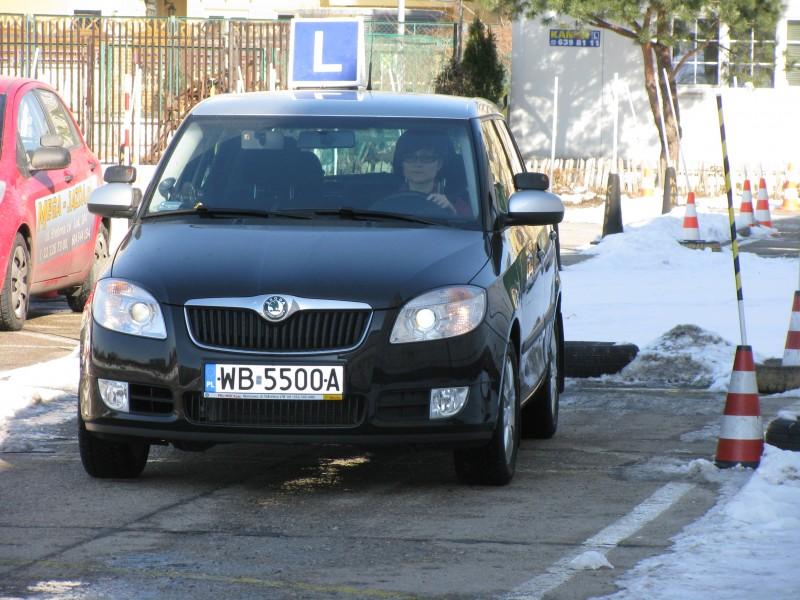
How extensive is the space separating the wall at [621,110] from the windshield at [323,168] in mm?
25985

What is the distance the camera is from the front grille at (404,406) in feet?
21.1

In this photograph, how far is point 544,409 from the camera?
27.1 feet

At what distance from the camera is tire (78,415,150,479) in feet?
22.7

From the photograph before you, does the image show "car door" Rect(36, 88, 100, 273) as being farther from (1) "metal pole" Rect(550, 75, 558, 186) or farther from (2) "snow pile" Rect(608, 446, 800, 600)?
(1) "metal pole" Rect(550, 75, 558, 186)

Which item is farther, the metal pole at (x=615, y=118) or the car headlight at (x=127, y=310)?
the metal pole at (x=615, y=118)

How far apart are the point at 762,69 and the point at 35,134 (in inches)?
872

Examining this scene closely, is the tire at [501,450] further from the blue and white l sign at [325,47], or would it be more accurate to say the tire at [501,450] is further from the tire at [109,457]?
the blue and white l sign at [325,47]

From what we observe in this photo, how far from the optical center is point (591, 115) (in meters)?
34.2

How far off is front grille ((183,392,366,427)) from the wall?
89.9ft

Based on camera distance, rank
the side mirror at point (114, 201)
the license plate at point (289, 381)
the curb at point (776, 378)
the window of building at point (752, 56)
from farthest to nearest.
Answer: the window of building at point (752, 56)
the curb at point (776, 378)
the side mirror at point (114, 201)
the license plate at point (289, 381)

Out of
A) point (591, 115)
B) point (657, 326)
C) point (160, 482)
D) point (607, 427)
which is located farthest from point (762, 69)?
point (160, 482)

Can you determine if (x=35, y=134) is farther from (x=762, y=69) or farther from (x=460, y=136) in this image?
(x=762, y=69)

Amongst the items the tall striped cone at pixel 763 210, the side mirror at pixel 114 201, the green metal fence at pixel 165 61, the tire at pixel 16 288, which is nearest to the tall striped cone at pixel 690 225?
the tall striped cone at pixel 763 210

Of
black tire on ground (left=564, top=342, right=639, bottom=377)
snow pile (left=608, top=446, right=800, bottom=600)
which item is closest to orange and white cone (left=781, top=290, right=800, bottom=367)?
black tire on ground (left=564, top=342, right=639, bottom=377)
